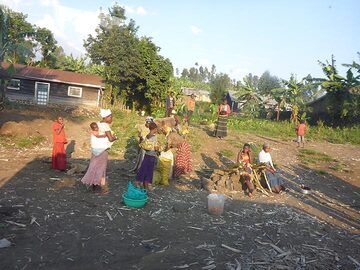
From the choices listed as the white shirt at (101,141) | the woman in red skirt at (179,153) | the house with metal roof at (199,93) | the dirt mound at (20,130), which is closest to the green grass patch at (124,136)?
the woman in red skirt at (179,153)

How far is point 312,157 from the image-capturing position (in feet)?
51.3

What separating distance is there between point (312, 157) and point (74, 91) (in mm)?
22580

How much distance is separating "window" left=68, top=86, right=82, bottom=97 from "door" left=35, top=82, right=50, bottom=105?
1883 mm

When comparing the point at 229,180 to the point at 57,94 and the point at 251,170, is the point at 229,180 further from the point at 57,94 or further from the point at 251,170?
the point at 57,94

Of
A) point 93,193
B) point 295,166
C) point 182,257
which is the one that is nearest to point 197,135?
point 295,166

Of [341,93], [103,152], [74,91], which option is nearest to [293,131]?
[341,93]

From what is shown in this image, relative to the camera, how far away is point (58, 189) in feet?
26.2

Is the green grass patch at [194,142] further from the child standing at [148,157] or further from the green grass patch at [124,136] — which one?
the child standing at [148,157]

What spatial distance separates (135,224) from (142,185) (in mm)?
2261

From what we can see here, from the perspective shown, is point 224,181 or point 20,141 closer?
point 224,181

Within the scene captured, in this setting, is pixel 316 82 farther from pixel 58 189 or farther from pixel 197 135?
pixel 58 189

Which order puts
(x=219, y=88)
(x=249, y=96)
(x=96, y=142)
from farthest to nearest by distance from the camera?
(x=219, y=88) → (x=249, y=96) → (x=96, y=142)

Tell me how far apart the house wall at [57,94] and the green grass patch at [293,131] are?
536 inches

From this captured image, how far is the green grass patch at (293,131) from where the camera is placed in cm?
2225
